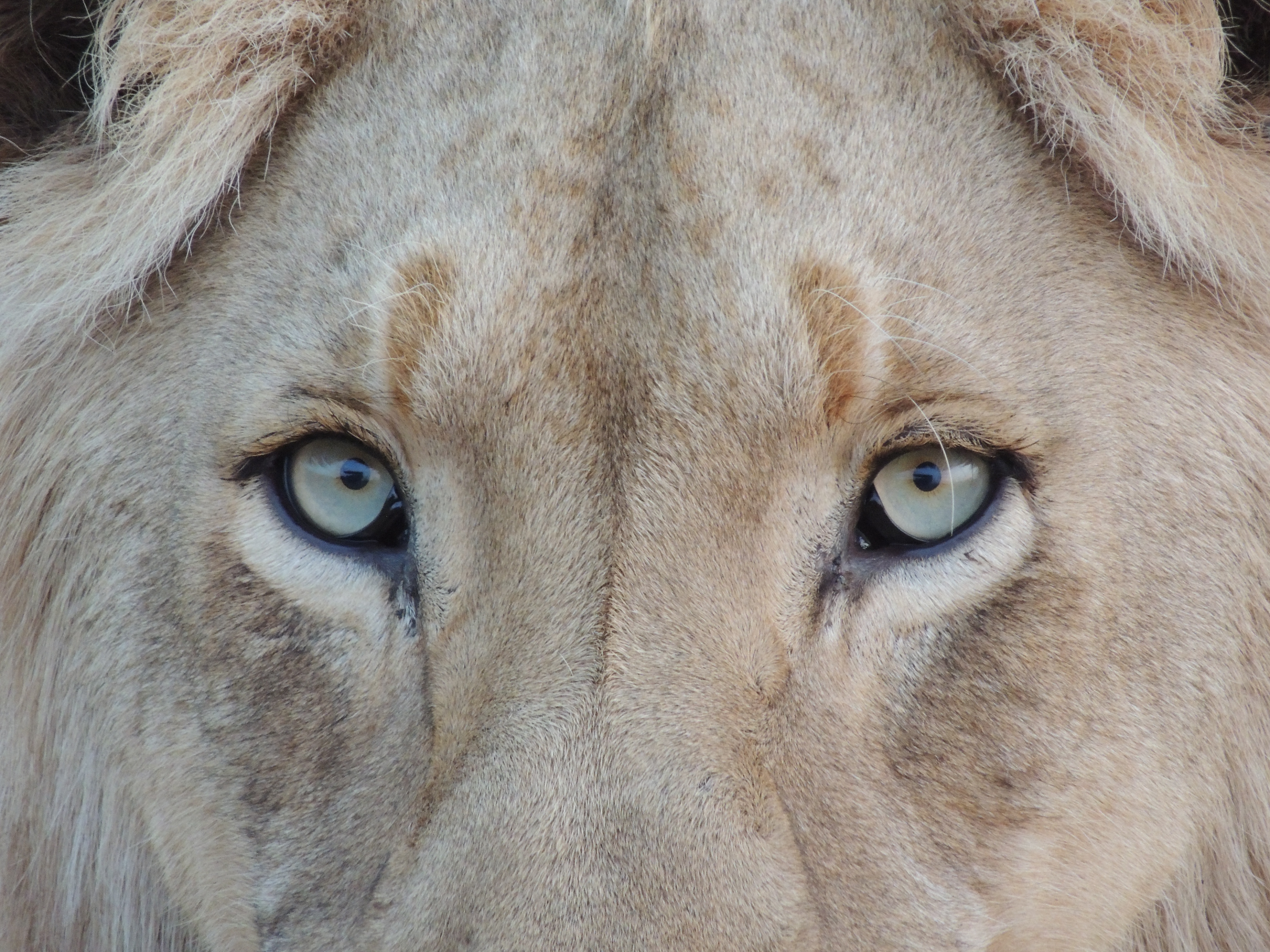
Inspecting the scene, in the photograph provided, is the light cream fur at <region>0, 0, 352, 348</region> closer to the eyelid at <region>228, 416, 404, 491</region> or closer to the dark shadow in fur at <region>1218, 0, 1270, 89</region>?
the eyelid at <region>228, 416, 404, 491</region>

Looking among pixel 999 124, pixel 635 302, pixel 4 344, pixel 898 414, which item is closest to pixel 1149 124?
pixel 999 124

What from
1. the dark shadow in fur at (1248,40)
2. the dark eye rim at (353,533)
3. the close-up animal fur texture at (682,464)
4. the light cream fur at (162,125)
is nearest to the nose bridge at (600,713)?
the close-up animal fur texture at (682,464)

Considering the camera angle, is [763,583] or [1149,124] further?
[1149,124]

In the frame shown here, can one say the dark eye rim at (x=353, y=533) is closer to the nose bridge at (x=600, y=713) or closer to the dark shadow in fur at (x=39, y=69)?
the nose bridge at (x=600, y=713)

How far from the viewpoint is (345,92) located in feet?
6.65

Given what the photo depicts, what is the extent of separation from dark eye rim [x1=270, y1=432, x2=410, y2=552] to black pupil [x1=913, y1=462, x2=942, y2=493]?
0.72m

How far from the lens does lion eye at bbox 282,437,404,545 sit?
1930mm

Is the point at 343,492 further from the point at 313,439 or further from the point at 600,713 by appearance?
the point at 600,713

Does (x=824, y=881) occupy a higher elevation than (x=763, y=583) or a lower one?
lower

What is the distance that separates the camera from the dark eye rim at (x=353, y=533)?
1.92 meters

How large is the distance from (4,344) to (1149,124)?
5.98ft

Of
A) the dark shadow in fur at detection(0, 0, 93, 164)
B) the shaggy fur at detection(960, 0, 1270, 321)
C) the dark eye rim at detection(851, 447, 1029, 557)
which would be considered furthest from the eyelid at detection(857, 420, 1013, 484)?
the dark shadow in fur at detection(0, 0, 93, 164)

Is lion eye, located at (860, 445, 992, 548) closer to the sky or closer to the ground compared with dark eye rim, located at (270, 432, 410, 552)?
closer to the sky

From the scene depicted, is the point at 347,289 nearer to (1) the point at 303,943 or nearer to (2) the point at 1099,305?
(1) the point at 303,943
